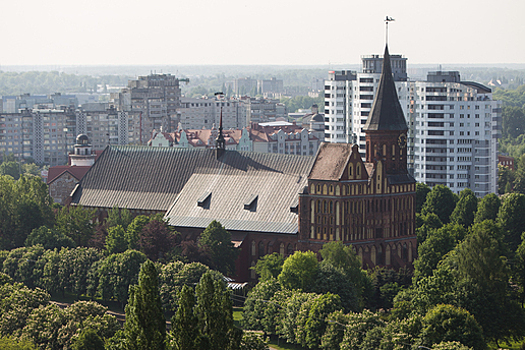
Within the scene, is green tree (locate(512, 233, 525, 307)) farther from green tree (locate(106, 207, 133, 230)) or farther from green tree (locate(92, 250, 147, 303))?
green tree (locate(106, 207, 133, 230))

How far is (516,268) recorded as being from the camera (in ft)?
490

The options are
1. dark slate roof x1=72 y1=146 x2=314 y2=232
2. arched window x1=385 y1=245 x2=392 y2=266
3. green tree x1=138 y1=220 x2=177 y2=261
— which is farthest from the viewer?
dark slate roof x1=72 y1=146 x2=314 y2=232

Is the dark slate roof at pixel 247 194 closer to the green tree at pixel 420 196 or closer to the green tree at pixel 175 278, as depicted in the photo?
the green tree at pixel 175 278

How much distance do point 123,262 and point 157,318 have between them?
58754 mm

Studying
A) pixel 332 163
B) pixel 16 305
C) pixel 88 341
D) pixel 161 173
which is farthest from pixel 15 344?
pixel 161 173

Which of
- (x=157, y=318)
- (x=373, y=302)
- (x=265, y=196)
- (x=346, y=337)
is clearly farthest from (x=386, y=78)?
(x=157, y=318)

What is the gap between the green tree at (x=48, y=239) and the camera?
16800 cm

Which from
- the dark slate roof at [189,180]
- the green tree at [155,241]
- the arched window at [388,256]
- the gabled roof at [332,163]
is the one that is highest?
the gabled roof at [332,163]

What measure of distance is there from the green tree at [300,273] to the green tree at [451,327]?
24.2 meters

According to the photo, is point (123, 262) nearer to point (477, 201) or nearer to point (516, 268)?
point (516, 268)

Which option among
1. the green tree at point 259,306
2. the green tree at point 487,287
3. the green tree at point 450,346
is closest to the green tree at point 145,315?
the green tree at point 450,346

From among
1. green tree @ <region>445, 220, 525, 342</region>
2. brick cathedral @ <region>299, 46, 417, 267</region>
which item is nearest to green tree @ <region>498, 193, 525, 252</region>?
brick cathedral @ <region>299, 46, 417, 267</region>

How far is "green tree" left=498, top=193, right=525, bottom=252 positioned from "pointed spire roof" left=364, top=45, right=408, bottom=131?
20.1 meters

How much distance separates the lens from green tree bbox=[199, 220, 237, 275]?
15888cm
